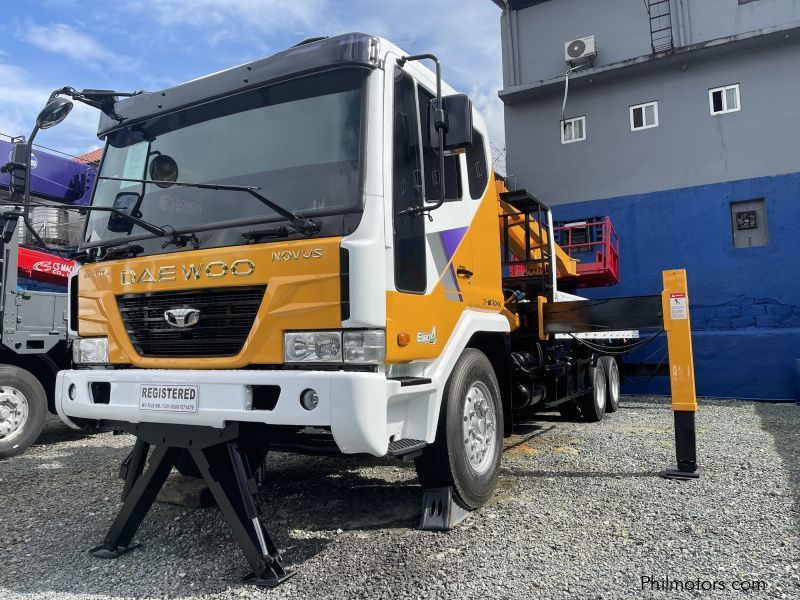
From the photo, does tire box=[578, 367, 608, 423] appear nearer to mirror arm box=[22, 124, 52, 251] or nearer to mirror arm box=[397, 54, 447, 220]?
mirror arm box=[397, 54, 447, 220]

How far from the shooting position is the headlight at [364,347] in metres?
2.87

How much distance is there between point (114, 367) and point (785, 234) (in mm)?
12306

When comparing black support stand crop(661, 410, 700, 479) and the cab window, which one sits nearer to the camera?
the cab window

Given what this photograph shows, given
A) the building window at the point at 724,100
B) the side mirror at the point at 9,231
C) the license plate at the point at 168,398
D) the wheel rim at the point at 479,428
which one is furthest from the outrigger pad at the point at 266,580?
the building window at the point at 724,100

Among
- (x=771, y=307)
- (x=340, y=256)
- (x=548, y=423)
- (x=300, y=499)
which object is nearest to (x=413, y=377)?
(x=340, y=256)

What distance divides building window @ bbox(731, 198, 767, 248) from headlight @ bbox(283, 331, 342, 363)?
11512 millimetres

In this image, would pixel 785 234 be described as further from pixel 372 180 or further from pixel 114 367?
pixel 114 367

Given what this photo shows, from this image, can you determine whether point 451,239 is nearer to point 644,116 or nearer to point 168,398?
point 168,398

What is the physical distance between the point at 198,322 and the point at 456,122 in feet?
6.00

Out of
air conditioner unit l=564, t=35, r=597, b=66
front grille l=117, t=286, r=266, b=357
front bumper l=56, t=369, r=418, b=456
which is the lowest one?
front bumper l=56, t=369, r=418, b=456

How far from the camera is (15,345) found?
21.9 feet

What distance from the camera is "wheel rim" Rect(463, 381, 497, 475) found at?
12.7 ft

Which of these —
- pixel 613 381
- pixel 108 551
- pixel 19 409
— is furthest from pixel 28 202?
pixel 613 381

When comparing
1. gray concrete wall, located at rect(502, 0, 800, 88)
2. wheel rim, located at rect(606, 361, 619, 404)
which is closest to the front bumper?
wheel rim, located at rect(606, 361, 619, 404)
